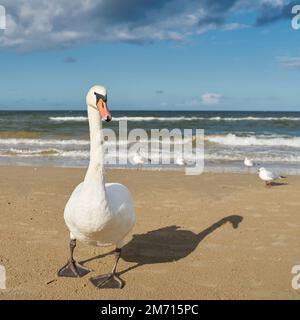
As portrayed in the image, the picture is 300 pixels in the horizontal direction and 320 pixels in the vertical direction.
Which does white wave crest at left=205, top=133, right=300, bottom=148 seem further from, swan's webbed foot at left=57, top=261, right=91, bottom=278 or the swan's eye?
the swan's eye

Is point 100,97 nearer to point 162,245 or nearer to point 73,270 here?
point 73,270

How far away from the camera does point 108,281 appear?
4906mm

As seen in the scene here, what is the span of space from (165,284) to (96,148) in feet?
5.48

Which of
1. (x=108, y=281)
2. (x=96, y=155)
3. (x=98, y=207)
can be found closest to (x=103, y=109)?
(x=96, y=155)

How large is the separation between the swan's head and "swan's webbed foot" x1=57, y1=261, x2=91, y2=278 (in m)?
1.89

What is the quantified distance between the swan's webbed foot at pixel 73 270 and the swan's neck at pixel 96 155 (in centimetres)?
119

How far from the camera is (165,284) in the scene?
489cm

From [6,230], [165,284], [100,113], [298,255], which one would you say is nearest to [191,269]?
[165,284]

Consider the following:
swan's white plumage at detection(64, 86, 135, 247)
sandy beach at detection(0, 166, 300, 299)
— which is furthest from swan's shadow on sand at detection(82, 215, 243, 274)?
swan's white plumage at detection(64, 86, 135, 247)

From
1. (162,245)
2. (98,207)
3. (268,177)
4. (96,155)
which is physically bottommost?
(162,245)

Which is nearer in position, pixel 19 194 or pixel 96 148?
pixel 96 148

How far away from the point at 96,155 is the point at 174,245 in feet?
7.16

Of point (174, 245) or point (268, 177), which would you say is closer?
point (174, 245)
